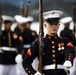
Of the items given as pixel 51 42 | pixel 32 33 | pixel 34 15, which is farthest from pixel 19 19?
pixel 51 42

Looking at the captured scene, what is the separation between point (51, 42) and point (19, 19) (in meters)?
6.14

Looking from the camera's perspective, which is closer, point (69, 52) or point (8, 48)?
point (69, 52)

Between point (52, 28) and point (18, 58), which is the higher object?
point (52, 28)

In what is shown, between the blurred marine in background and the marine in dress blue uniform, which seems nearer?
the marine in dress blue uniform

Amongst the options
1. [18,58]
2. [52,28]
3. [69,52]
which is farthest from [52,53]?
[18,58]

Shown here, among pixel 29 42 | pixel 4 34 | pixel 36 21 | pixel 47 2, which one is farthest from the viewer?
pixel 36 21

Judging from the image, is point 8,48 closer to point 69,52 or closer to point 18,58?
point 18,58

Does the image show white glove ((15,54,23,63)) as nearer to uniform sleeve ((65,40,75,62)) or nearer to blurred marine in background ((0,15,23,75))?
blurred marine in background ((0,15,23,75))

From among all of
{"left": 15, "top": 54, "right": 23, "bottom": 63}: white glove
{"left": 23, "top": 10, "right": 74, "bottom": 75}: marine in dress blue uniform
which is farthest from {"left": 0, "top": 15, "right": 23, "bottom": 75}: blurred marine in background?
{"left": 23, "top": 10, "right": 74, "bottom": 75}: marine in dress blue uniform

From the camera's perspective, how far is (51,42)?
679 cm

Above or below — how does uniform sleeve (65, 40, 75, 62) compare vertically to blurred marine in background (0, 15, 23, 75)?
above

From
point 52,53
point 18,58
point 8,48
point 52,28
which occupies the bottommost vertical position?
point 18,58

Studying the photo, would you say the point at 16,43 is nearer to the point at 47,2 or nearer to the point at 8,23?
the point at 8,23

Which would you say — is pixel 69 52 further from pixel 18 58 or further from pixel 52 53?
pixel 18 58
